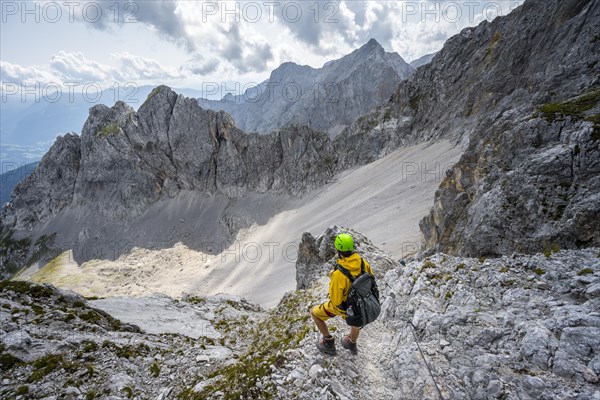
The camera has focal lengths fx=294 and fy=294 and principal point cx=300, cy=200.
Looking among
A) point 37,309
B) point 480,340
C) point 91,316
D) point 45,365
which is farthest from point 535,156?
point 37,309

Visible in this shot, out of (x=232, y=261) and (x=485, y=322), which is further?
(x=232, y=261)

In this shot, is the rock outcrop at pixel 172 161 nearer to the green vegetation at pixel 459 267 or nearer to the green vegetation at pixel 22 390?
the green vegetation at pixel 459 267

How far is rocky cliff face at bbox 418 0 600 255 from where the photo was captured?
1507cm

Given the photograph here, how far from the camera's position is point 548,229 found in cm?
1497

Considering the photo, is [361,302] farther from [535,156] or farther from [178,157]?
[178,157]

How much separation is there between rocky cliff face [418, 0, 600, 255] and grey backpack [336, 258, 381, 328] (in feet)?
37.7

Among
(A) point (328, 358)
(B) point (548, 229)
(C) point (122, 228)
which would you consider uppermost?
(C) point (122, 228)

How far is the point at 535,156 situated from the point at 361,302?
675 inches

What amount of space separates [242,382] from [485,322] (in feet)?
23.4

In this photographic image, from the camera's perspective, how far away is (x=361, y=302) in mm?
7734

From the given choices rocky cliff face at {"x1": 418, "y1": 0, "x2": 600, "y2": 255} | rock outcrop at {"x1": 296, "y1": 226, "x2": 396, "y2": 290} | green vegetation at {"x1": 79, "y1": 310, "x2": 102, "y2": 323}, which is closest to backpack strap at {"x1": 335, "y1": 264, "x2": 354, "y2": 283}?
rock outcrop at {"x1": 296, "y1": 226, "x2": 396, "y2": 290}

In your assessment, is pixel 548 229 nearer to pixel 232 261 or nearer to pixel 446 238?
pixel 446 238

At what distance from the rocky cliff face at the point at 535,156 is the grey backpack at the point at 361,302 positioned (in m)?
11.5

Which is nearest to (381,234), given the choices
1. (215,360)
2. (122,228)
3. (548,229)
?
(548,229)
